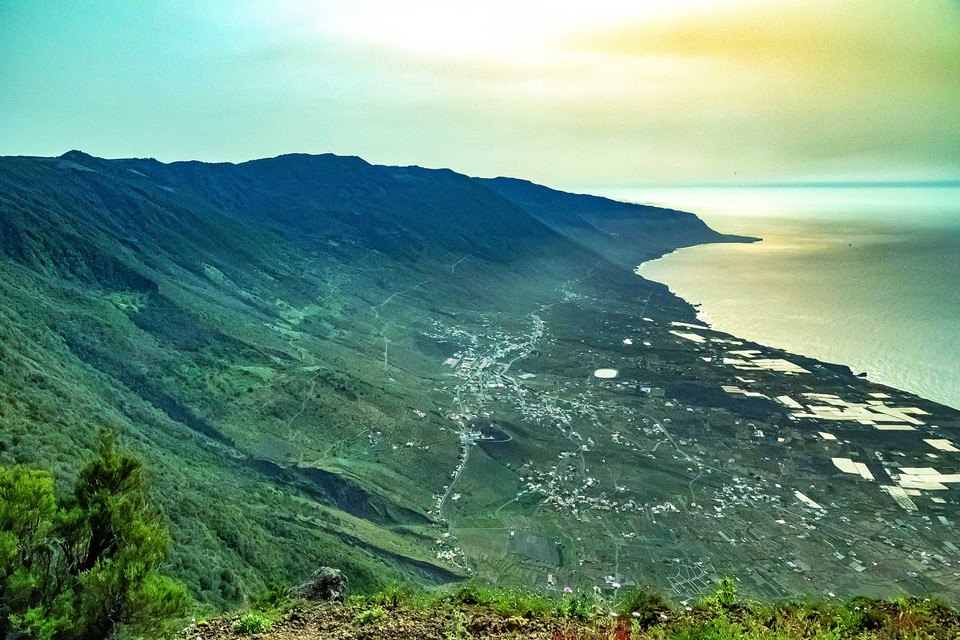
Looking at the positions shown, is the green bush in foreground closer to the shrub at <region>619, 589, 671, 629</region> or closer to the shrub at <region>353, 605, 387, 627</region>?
the shrub at <region>353, 605, 387, 627</region>

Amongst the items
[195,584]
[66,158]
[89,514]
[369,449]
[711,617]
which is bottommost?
[369,449]

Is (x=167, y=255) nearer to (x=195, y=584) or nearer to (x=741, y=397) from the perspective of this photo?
(x=195, y=584)

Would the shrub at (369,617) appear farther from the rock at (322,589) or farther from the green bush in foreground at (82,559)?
the green bush in foreground at (82,559)

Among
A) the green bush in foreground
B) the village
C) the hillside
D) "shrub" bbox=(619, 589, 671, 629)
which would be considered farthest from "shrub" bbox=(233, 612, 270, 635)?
the village

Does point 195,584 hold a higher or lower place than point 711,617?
lower

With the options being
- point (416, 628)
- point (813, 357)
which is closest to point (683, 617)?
point (416, 628)

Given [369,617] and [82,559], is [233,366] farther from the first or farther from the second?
[369,617]

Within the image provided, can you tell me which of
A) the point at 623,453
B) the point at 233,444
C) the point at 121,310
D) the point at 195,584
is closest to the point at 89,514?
the point at 195,584

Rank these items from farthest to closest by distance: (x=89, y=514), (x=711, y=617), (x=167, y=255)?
(x=167, y=255), (x=711, y=617), (x=89, y=514)
